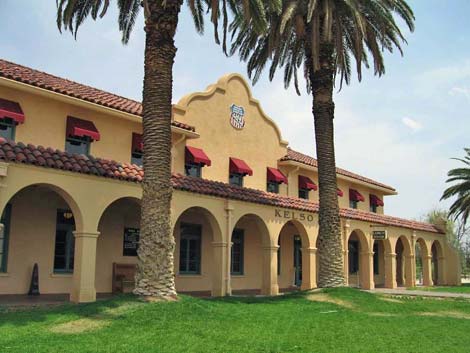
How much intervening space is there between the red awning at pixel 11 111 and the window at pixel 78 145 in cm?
223

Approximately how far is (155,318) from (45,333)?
2.47 m

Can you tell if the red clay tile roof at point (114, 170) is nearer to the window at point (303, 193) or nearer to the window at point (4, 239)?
the window at point (4, 239)

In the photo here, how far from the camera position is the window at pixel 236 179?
2498cm

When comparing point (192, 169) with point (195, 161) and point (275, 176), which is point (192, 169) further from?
point (275, 176)

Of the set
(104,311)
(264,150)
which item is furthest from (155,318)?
(264,150)

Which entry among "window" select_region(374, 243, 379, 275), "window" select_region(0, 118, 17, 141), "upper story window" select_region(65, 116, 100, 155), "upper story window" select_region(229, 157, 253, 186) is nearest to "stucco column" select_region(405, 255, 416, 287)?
"window" select_region(374, 243, 379, 275)

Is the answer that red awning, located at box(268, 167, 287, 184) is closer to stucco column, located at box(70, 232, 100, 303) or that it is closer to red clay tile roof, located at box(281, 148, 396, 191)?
red clay tile roof, located at box(281, 148, 396, 191)

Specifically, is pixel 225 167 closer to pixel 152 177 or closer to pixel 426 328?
pixel 152 177

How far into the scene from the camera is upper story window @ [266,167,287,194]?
2660 cm

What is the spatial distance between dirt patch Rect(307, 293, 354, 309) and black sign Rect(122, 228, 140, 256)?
23.2 ft

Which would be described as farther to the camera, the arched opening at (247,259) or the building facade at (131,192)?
the arched opening at (247,259)

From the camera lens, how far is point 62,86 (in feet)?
63.4

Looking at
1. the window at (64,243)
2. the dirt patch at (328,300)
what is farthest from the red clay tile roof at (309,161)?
the window at (64,243)

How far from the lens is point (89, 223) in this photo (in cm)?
1546
